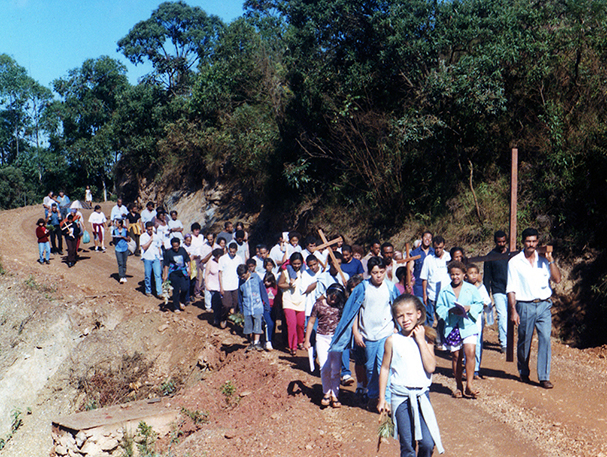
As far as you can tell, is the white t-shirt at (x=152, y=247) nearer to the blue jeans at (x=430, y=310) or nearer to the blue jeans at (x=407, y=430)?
the blue jeans at (x=430, y=310)

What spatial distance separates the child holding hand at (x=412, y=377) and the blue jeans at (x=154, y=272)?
10.2 m

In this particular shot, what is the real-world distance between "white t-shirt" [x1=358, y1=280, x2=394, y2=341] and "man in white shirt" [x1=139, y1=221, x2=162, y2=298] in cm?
792

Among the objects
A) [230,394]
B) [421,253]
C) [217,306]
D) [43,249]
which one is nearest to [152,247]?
[217,306]

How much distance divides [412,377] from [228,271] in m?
7.00

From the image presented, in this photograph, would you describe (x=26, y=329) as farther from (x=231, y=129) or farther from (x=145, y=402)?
(x=231, y=129)

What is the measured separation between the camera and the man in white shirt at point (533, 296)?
755 cm

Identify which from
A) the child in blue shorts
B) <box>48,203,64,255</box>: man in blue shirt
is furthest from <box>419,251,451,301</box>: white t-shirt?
<box>48,203,64,255</box>: man in blue shirt

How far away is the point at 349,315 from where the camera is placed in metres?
6.98

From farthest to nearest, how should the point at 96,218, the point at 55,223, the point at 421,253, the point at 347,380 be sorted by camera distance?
1. the point at 96,218
2. the point at 55,223
3. the point at 421,253
4. the point at 347,380

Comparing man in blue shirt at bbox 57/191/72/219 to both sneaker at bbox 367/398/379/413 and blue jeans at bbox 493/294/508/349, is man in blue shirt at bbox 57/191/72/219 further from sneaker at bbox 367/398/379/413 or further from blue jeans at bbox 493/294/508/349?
blue jeans at bbox 493/294/508/349

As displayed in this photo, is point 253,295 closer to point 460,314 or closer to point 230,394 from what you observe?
point 230,394

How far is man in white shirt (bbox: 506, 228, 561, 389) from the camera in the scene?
755cm

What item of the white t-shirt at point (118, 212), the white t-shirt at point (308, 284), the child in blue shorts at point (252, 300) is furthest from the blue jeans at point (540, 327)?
the white t-shirt at point (118, 212)

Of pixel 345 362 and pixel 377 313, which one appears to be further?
pixel 345 362
